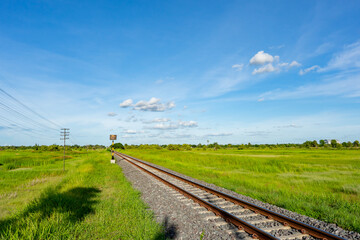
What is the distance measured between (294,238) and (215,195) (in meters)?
4.65

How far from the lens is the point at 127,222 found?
5914 millimetres

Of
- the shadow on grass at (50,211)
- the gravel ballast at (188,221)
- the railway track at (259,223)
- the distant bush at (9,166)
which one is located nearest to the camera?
the railway track at (259,223)

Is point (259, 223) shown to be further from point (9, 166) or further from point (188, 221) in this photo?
point (9, 166)

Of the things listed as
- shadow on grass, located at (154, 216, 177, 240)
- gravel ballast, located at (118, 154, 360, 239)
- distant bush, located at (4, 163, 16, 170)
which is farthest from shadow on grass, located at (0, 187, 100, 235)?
distant bush, located at (4, 163, 16, 170)

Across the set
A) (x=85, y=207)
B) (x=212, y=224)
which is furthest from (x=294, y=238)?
(x=85, y=207)

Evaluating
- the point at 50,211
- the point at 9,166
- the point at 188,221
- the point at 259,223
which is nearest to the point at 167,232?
the point at 188,221

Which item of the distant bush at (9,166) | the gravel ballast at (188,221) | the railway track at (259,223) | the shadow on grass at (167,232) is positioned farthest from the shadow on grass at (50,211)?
the distant bush at (9,166)

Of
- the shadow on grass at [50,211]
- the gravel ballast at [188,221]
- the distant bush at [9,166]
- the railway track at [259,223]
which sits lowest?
the distant bush at [9,166]

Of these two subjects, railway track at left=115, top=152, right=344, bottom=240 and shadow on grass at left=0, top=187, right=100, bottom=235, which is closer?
railway track at left=115, top=152, right=344, bottom=240

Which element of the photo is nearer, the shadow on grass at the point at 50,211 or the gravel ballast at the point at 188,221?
the gravel ballast at the point at 188,221

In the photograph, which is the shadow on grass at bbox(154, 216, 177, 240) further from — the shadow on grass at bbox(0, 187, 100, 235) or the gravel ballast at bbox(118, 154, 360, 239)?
the shadow on grass at bbox(0, 187, 100, 235)

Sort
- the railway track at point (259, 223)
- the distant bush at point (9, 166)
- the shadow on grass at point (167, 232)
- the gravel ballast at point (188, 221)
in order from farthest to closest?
1. the distant bush at point (9, 166)
2. the gravel ballast at point (188, 221)
3. the shadow on grass at point (167, 232)
4. the railway track at point (259, 223)

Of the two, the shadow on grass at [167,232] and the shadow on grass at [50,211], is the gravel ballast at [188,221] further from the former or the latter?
the shadow on grass at [50,211]

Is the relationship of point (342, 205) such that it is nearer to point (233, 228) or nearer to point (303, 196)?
point (303, 196)
